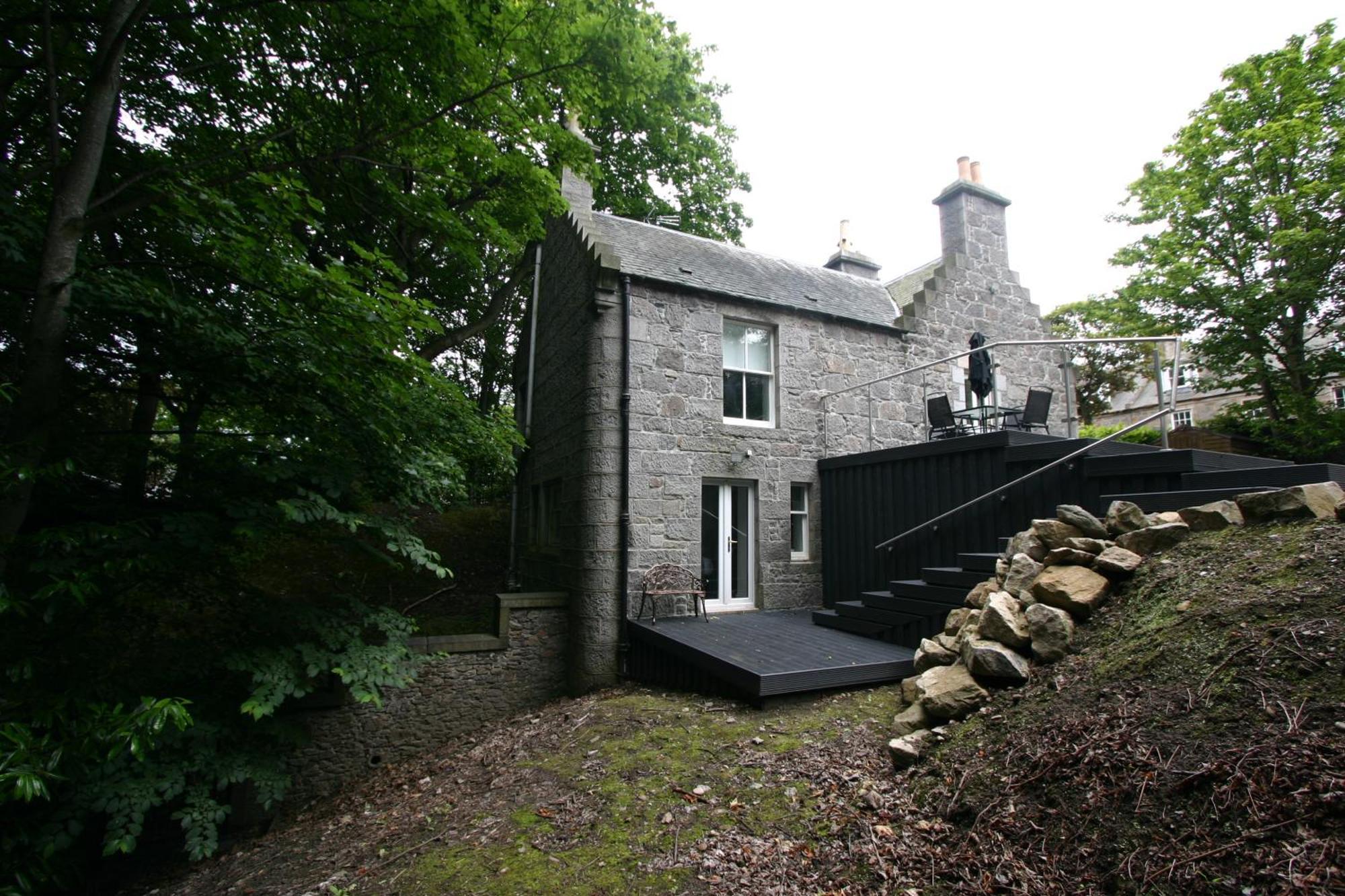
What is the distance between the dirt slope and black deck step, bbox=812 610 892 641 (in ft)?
5.03

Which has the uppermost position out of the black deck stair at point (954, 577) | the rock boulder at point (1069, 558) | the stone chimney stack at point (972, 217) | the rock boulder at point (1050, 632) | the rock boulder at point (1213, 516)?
the stone chimney stack at point (972, 217)

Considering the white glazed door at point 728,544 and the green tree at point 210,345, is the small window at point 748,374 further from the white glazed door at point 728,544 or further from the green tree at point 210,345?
the green tree at point 210,345

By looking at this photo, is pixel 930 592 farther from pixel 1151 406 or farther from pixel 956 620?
pixel 1151 406

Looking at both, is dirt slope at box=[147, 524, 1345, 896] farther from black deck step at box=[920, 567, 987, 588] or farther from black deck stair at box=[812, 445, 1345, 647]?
black deck step at box=[920, 567, 987, 588]

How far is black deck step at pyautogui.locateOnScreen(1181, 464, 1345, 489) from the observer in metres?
4.36

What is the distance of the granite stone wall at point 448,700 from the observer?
6.96 m

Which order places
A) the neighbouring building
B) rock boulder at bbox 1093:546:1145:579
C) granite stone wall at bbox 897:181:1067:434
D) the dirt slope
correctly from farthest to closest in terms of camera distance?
the neighbouring building
granite stone wall at bbox 897:181:1067:434
rock boulder at bbox 1093:546:1145:579
the dirt slope

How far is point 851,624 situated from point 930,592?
115cm

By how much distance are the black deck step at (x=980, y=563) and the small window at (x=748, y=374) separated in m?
3.86

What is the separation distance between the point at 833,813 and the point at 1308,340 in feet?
58.1

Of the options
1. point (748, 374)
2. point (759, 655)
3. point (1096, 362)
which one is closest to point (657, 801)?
point (759, 655)

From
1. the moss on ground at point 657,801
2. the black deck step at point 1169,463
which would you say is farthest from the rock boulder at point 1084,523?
the moss on ground at point 657,801

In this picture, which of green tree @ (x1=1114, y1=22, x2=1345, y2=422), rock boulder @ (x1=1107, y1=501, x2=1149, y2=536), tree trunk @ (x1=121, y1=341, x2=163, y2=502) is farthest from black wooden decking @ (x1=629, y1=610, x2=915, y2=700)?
green tree @ (x1=1114, y1=22, x2=1345, y2=422)

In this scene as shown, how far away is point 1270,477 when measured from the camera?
4.54m
